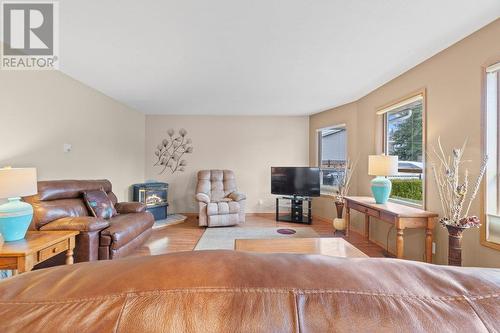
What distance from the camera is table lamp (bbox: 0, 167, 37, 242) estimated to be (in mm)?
1770

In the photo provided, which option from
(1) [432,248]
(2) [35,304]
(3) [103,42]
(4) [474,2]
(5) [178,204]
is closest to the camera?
(2) [35,304]

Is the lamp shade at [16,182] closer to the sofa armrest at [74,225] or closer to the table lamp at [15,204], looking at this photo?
the table lamp at [15,204]

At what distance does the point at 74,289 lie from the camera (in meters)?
0.41

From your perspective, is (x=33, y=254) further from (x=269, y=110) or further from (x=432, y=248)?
(x=269, y=110)

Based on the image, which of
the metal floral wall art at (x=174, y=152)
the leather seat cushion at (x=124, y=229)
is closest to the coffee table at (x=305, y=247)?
the leather seat cushion at (x=124, y=229)

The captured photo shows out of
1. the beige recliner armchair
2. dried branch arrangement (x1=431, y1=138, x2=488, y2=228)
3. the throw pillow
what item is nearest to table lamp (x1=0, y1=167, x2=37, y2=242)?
the throw pillow

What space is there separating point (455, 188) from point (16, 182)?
12.6 feet

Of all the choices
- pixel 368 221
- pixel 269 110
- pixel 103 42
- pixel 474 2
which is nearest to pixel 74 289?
pixel 103 42

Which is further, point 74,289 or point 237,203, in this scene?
point 237,203

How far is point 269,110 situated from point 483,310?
464 cm

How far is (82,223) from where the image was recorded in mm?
2340

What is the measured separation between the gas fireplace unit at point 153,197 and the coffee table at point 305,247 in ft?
9.88

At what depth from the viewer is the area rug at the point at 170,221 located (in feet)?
14.1

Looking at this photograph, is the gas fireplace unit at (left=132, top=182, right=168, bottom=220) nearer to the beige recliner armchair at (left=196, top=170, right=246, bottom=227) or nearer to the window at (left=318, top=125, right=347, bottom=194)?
the beige recliner armchair at (left=196, top=170, right=246, bottom=227)
